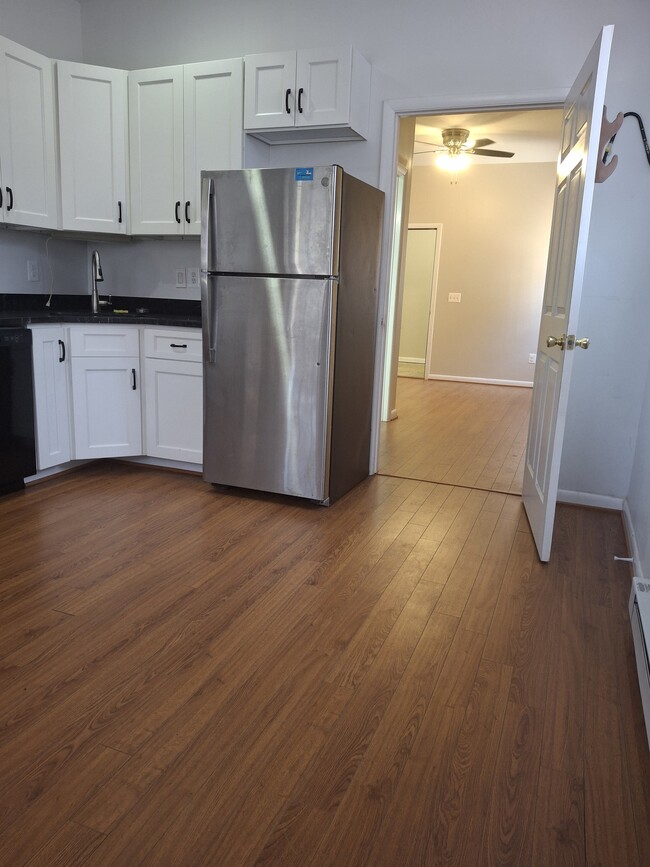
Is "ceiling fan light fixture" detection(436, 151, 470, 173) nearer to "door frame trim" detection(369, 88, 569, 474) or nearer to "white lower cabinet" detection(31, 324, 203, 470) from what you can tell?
"door frame trim" detection(369, 88, 569, 474)

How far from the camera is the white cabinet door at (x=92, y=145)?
3.55 meters

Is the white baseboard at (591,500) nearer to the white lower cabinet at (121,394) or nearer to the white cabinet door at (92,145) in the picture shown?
the white lower cabinet at (121,394)

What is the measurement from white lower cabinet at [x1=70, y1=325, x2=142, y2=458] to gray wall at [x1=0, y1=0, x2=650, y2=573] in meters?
1.46

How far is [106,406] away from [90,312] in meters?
0.85

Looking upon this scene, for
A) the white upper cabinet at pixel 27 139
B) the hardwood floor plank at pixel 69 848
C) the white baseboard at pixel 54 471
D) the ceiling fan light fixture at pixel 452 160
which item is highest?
the ceiling fan light fixture at pixel 452 160

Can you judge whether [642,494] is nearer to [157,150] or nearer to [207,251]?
[207,251]

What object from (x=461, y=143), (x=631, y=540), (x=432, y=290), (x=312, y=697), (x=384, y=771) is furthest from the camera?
(x=432, y=290)

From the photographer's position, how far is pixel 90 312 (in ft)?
13.6

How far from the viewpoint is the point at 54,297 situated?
4.06 m

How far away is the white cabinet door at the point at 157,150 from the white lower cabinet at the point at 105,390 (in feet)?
2.28

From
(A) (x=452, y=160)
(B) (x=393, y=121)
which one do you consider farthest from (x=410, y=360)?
(B) (x=393, y=121)

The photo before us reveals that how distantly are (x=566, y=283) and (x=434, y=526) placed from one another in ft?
4.15

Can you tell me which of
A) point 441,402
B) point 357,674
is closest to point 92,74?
point 357,674

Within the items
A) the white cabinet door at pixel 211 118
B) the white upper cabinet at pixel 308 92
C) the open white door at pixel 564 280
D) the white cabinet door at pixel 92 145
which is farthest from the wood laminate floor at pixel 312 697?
the white upper cabinet at pixel 308 92
